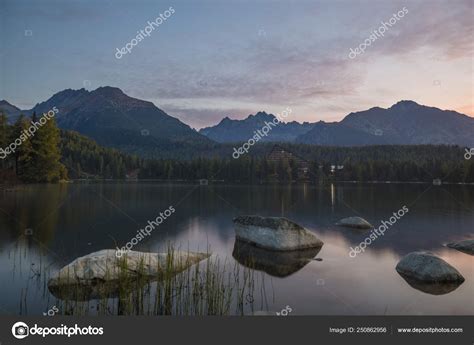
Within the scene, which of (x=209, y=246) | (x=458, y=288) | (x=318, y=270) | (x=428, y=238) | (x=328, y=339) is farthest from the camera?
(x=428, y=238)

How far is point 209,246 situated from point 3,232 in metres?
11.3

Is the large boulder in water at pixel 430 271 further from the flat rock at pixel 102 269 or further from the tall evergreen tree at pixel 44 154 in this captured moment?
the tall evergreen tree at pixel 44 154

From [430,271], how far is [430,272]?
45 millimetres

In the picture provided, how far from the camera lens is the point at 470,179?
338 feet

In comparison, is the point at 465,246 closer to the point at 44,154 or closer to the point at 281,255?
the point at 281,255

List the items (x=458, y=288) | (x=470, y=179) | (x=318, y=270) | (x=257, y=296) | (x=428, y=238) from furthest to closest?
(x=470, y=179), (x=428, y=238), (x=318, y=270), (x=458, y=288), (x=257, y=296)

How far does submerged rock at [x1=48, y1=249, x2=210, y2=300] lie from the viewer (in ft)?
35.9

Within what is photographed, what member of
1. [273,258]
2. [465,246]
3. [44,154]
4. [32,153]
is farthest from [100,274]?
[32,153]

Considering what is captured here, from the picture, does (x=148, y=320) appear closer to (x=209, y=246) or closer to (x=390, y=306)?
(x=390, y=306)

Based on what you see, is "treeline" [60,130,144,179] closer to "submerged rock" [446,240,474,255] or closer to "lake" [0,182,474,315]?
"lake" [0,182,474,315]

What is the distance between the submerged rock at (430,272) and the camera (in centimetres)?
1329

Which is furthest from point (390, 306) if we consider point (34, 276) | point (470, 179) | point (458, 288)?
point (470, 179)
